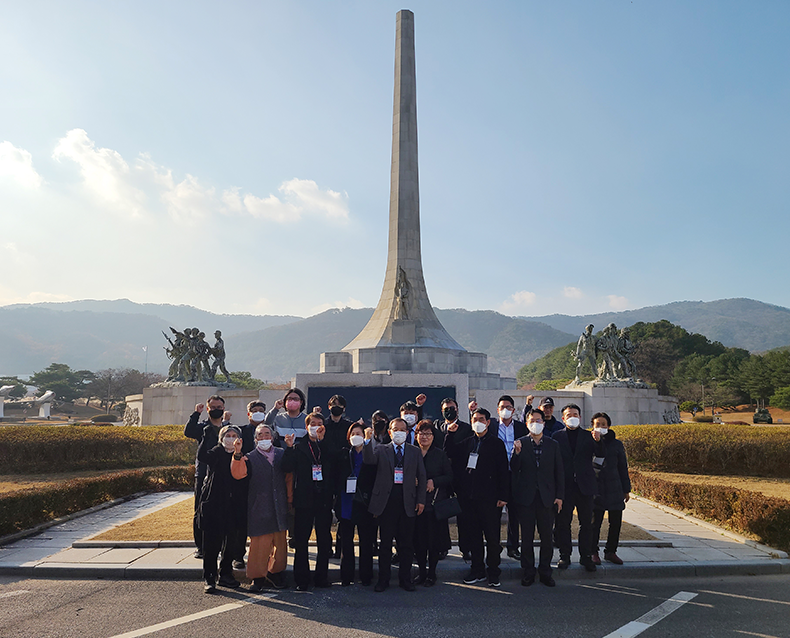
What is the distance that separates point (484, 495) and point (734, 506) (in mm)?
4510

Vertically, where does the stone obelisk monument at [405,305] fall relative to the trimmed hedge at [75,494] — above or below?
above

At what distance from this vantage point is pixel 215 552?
5.77 meters

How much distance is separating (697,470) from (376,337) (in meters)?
12.2

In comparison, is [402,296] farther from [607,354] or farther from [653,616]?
[653,616]

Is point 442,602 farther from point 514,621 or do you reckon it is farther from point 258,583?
point 258,583

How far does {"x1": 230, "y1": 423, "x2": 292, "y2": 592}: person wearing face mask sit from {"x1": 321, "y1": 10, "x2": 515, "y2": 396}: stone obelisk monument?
14717 millimetres

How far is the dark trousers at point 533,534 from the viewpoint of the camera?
19.4ft

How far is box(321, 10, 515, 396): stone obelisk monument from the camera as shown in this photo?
21016 mm

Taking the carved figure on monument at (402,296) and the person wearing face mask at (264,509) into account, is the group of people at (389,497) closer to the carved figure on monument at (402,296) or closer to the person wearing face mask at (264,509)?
the person wearing face mask at (264,509)

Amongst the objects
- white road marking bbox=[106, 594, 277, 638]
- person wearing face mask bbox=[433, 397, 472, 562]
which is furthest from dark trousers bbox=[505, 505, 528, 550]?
white road marking bbox=[106, 594, 277, 638]

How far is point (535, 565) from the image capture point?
6285 mm

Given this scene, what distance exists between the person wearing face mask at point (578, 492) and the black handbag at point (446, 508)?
1269 mm

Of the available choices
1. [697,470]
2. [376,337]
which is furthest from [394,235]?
[697,470]

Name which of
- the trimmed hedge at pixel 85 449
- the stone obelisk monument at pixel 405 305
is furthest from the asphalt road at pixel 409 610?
the stone obelisk monument at pixel 405 305
